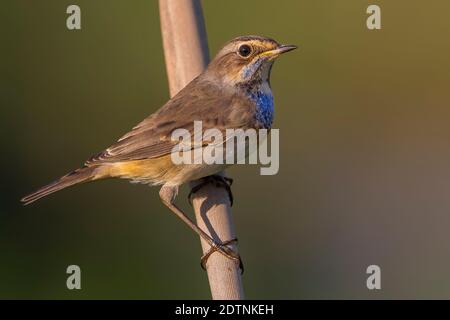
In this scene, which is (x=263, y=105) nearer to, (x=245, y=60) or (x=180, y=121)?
(x=245, y=60)

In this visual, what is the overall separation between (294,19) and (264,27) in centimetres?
37

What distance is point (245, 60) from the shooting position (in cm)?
575

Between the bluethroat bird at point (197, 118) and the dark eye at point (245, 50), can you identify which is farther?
the dark eye at point (245, 50)

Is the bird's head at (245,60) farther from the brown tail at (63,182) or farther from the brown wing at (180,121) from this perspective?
Result: the brown tail at (63,182)

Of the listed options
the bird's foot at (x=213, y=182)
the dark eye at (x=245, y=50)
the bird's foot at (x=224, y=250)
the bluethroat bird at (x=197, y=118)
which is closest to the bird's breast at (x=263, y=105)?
the bluethroat bird at (x=197, y=118)

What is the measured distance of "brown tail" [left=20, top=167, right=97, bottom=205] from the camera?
5281 millimetres

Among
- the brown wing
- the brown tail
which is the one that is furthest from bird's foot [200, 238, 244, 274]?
the brown tail

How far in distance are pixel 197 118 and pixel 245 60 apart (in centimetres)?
47

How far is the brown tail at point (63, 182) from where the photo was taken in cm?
528

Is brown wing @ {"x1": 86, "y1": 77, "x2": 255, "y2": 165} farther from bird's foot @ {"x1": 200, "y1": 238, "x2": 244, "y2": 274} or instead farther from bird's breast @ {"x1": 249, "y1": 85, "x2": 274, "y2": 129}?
bird's foot @ {"x1": 200, "y1": 238, "x2": 244, "y2": 274}

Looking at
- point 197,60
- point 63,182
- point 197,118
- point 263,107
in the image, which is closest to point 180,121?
point 197,118

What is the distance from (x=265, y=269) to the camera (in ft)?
27.4

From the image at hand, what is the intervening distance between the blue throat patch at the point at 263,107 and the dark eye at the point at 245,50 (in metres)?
0.25

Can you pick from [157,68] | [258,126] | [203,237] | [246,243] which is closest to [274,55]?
[258,126]
